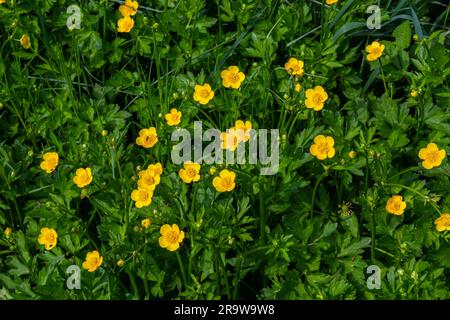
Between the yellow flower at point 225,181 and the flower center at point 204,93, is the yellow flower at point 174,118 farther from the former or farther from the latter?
the yellow flower at point 225,181

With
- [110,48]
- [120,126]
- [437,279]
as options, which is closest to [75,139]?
[120,126]

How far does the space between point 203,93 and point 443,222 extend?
1035mm

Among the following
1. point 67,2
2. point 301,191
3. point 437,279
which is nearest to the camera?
point 437,279

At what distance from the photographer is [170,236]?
8.38 feet

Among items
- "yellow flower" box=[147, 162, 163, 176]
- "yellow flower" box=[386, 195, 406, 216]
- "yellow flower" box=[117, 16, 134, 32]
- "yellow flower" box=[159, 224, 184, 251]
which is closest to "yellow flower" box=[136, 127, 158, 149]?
"yellow flower" box=[147, 162, 163, 176]

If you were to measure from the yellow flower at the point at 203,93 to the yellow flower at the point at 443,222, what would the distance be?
979 mm

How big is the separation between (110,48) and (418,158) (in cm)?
143

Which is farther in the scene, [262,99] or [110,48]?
[110,48]

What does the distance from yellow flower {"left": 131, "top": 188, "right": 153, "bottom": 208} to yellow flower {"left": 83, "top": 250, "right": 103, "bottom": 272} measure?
0.23 metres

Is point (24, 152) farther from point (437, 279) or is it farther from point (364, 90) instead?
point (437, 279)

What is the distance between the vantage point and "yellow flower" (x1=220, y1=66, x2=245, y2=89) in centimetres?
300

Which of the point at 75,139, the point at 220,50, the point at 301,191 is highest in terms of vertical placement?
the point at 220,50

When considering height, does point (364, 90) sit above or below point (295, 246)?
above

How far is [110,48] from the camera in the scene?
3375 mm
